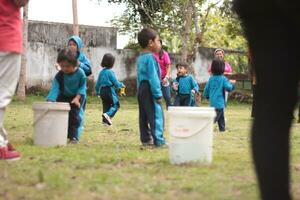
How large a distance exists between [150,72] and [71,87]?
1083 mm

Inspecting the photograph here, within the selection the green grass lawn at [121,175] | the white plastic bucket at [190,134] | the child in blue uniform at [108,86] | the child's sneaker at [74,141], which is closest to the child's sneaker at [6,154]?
the green grass lawn at [121,175]

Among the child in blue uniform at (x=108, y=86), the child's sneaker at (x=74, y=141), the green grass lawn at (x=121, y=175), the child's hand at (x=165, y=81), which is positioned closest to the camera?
the green grass lawn at (x=121, y=175)

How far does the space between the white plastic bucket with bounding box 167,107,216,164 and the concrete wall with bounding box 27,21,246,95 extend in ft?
51.8

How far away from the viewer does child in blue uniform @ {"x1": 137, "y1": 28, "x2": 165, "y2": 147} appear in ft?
21.2

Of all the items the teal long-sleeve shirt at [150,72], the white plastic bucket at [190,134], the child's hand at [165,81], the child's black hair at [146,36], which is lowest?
the white plastic bucket at [190,134]

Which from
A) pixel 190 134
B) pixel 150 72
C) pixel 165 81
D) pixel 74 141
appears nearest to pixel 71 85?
pixel 74 141

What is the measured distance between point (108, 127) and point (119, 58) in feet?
40.2

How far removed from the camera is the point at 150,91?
6.54 meters

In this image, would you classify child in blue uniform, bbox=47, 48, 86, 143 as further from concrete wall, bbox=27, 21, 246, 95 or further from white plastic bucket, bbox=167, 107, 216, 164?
concrete wall, bbox=27, 21, 246, 95

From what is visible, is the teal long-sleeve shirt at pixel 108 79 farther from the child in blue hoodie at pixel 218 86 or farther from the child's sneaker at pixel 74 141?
the child's sneaker at pixel 74 141

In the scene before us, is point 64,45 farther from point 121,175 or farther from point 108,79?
point 121,175

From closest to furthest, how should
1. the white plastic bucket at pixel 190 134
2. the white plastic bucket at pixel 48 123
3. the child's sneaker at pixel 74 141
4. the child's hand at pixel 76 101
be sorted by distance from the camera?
the white plastic bucket at pixel 190 134 < the white plastic bucket at pixel 48 123 < the child's sneaker at pixel 74 141 < the child's hand at pixel 76 101

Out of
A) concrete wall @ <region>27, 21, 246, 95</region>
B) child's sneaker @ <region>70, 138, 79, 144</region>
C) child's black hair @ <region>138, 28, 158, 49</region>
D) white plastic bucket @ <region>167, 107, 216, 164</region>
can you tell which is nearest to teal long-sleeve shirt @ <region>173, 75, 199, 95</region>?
child's black hair @ <region>138, 28, 158, 49</region>

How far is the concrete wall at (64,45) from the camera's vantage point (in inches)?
779
